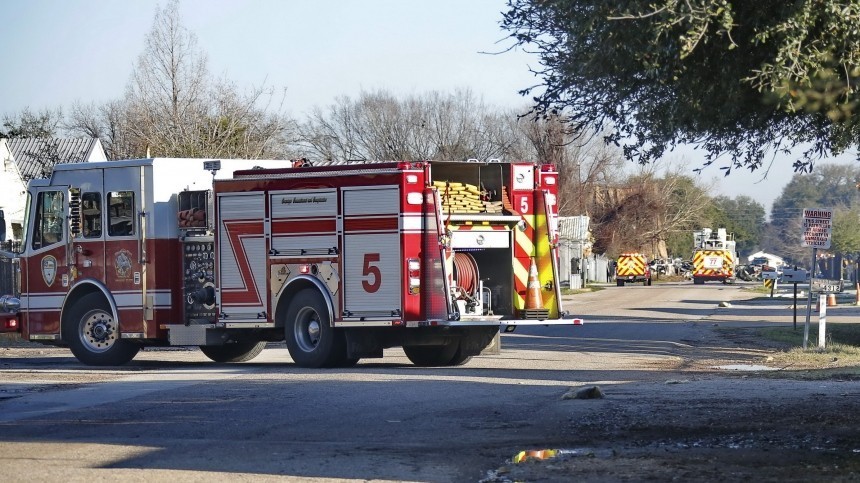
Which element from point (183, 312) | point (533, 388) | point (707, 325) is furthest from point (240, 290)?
point (707, 325)

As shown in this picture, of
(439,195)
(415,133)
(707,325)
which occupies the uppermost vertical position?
(415,133)

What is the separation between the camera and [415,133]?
180ft

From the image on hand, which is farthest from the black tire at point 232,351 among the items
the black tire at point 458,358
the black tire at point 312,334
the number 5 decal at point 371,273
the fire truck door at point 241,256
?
the number 5 decal at point 371,273

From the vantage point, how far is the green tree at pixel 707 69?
785 cm

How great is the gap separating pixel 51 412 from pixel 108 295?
258 inches

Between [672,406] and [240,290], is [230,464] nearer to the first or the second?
[672,406]

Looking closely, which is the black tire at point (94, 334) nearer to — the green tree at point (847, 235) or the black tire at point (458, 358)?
the black tire at point (458, 358)

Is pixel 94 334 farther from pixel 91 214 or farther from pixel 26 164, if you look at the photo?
pixel 26 164

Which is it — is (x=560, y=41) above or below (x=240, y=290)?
above

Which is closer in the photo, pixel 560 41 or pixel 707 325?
pixel 560 41

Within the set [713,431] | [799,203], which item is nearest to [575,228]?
[713,431]

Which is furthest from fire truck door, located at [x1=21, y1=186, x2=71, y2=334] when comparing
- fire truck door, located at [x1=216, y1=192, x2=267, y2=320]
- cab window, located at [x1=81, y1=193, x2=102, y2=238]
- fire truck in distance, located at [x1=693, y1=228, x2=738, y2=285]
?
fire truck in distance, located at [x1=693, y1=228, x2=738, y2=285]

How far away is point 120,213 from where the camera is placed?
19.1 m

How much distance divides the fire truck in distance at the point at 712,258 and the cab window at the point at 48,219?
2354 inches
